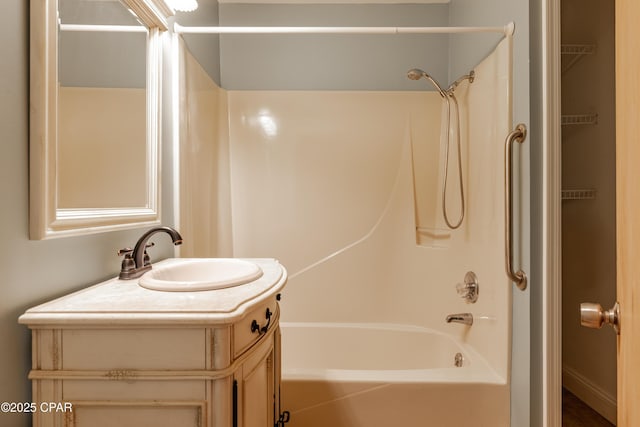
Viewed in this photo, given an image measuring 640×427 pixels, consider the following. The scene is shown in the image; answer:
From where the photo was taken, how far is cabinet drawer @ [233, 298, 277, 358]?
30.6 inches

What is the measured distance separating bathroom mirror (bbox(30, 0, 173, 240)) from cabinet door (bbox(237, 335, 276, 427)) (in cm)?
59

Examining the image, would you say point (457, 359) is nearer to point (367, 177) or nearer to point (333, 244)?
point (333, 244)

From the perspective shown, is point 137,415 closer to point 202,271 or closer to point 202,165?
point 202,271

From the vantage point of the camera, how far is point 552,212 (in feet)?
3.95

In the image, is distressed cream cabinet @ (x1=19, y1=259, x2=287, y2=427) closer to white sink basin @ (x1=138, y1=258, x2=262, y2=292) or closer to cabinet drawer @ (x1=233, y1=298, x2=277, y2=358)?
cabinet drawer @ (x1=233, y1=298, x2=277, y2=358)

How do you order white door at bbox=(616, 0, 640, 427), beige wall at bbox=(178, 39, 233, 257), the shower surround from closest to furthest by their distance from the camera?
white door at bbox=(616, 0, 640, 427) → beige wall at bbox=(178, 39, 233, 257) → the shower surround

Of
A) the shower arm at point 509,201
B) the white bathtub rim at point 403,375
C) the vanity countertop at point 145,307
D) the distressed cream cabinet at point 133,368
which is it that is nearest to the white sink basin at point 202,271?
the vanity countertop at point 145,307

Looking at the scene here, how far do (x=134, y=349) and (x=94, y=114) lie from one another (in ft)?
2.45

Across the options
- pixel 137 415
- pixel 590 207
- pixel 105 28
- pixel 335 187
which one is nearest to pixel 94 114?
pixel 105 28

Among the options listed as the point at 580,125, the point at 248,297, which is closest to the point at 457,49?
the point at 580,125

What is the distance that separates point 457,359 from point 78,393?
1667mm

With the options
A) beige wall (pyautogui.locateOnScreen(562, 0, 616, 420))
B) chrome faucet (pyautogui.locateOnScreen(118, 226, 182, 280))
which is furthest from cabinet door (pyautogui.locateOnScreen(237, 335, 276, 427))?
beige wall (pyautogui.locateOnScreen(562, 0, 616, 420))

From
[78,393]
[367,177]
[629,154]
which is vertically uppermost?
[367,177]

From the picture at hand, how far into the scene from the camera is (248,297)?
0.81 metres
